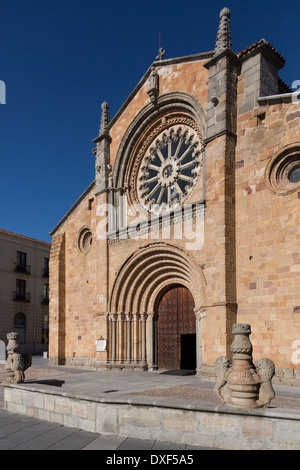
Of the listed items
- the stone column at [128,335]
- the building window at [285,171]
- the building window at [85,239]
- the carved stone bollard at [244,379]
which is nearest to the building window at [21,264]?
the building window at [85,239]

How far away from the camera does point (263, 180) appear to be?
11953mm

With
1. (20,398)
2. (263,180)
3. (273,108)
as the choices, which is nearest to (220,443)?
(20,398)

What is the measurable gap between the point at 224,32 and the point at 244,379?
446 inches

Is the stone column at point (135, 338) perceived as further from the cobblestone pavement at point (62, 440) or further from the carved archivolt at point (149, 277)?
the cobblestone pavement at point (62, 440)

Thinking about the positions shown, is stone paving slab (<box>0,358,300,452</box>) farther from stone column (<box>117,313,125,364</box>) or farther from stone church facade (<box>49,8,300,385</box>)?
stone column (<box>117,313,125,364</box>)

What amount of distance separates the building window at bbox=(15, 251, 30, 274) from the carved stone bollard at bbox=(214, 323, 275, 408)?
30929mm

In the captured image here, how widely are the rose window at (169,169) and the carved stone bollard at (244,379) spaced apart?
30.0 feet

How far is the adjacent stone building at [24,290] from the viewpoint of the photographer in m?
33.3

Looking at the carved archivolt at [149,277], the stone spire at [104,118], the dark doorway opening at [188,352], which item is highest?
the stone spire at [104,118]

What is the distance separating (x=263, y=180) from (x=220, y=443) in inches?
317

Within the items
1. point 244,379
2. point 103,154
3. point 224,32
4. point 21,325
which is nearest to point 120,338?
point 103,154

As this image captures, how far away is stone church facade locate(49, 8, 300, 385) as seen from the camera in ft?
37.7

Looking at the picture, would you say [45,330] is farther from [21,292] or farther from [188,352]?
[188,352]

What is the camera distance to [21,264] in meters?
35.3
